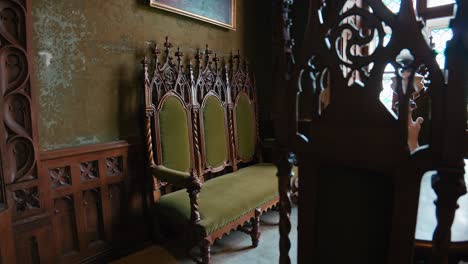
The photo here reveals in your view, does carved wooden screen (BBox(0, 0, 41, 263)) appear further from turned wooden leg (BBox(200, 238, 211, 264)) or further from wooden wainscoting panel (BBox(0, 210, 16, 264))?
turned wooden leg (BBox(200, 238, 211, 264))

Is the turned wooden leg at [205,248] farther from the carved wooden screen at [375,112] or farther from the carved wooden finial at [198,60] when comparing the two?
the carved wooden finial at [198,60]

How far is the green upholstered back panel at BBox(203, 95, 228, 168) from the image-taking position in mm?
2568

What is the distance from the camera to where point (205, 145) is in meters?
2.55

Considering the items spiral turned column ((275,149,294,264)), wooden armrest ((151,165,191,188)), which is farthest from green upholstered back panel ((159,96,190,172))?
spiral turned column ((275,149,294,264))

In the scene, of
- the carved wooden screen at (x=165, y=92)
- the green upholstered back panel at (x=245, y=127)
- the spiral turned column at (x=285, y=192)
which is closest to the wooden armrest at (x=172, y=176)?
the carved wooden screen at (x=165, y=92)

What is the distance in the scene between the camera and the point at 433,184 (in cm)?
65

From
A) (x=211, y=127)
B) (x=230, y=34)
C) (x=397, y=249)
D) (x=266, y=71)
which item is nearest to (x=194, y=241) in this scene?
(x=211, y=127)

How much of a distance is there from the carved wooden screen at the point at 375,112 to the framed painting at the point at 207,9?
1715 mm

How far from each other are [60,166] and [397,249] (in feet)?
5.77

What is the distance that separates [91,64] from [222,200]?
126 cm

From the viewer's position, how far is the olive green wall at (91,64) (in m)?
1.67

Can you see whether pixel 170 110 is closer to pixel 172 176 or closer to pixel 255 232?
pixel 172 176

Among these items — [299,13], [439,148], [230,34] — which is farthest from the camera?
[299,13]

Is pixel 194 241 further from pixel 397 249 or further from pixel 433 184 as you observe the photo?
pixel 433 184
